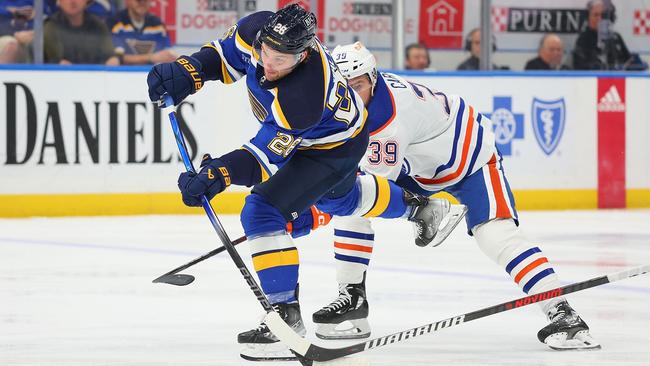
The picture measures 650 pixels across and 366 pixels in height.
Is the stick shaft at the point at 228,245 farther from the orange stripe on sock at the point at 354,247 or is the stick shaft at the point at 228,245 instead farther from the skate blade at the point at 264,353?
the orange stripe on sock at the point at 354,247

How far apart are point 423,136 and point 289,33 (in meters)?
0.75

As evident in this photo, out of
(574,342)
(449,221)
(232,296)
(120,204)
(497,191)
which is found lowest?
(120,204)

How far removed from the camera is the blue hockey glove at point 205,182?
3186mm

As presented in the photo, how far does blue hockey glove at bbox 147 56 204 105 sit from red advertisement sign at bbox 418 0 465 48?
16.4 feet

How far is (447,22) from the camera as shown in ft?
28.2

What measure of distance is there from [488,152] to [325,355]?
1012 millimetres

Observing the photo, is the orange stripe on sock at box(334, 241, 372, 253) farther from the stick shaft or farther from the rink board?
the rink board

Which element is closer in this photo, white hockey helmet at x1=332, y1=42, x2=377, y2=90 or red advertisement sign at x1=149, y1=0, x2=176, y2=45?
white hockey helmet at x1=332, y1=42, x2=377, y2=90

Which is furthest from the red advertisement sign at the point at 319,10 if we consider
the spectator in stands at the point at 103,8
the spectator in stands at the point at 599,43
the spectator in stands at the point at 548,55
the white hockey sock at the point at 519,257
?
the white hockey sock at the point at 519,257

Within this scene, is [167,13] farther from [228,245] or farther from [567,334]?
[567,334]

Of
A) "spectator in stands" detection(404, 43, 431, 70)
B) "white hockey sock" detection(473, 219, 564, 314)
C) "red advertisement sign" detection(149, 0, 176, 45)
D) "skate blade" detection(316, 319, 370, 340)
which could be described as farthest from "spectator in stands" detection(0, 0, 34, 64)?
"white hockey sock" detection(473, 219, 564, 314)

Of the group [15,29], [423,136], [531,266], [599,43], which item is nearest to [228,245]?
[423,136]

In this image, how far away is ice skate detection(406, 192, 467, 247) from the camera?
4.09 meters

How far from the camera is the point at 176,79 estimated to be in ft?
11.9
